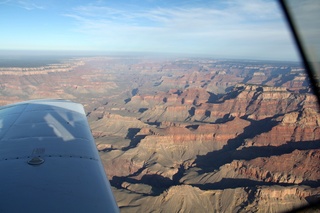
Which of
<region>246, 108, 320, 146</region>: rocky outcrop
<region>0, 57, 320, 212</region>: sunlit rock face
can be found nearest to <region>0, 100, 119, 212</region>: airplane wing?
<region>0, 57, 320, 212</region>: sunlit rock face

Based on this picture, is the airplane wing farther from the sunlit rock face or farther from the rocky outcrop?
the rocky outcrop

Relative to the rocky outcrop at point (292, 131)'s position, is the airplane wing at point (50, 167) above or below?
Result: above

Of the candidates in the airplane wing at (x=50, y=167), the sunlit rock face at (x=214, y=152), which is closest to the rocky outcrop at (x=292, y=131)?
the sunlit rock face at (x=214, y=152)


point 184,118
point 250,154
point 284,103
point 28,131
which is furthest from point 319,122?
point 28,131

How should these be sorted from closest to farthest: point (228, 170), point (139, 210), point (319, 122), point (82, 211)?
point (82, 211) < point (139, 210) < point (228, 170) < point (319, 122)

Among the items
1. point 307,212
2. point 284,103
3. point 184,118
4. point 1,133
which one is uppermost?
point 307,212

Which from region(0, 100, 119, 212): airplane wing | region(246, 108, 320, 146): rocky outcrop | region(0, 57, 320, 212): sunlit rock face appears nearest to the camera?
region(0, 100, 119, 212): airplane wing

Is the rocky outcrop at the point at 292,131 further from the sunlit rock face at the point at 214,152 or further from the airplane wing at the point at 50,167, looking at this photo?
the airplane wing at the point at 50,167

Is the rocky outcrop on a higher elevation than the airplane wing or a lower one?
lower

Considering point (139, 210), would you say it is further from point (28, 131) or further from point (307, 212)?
point (307, 212)
